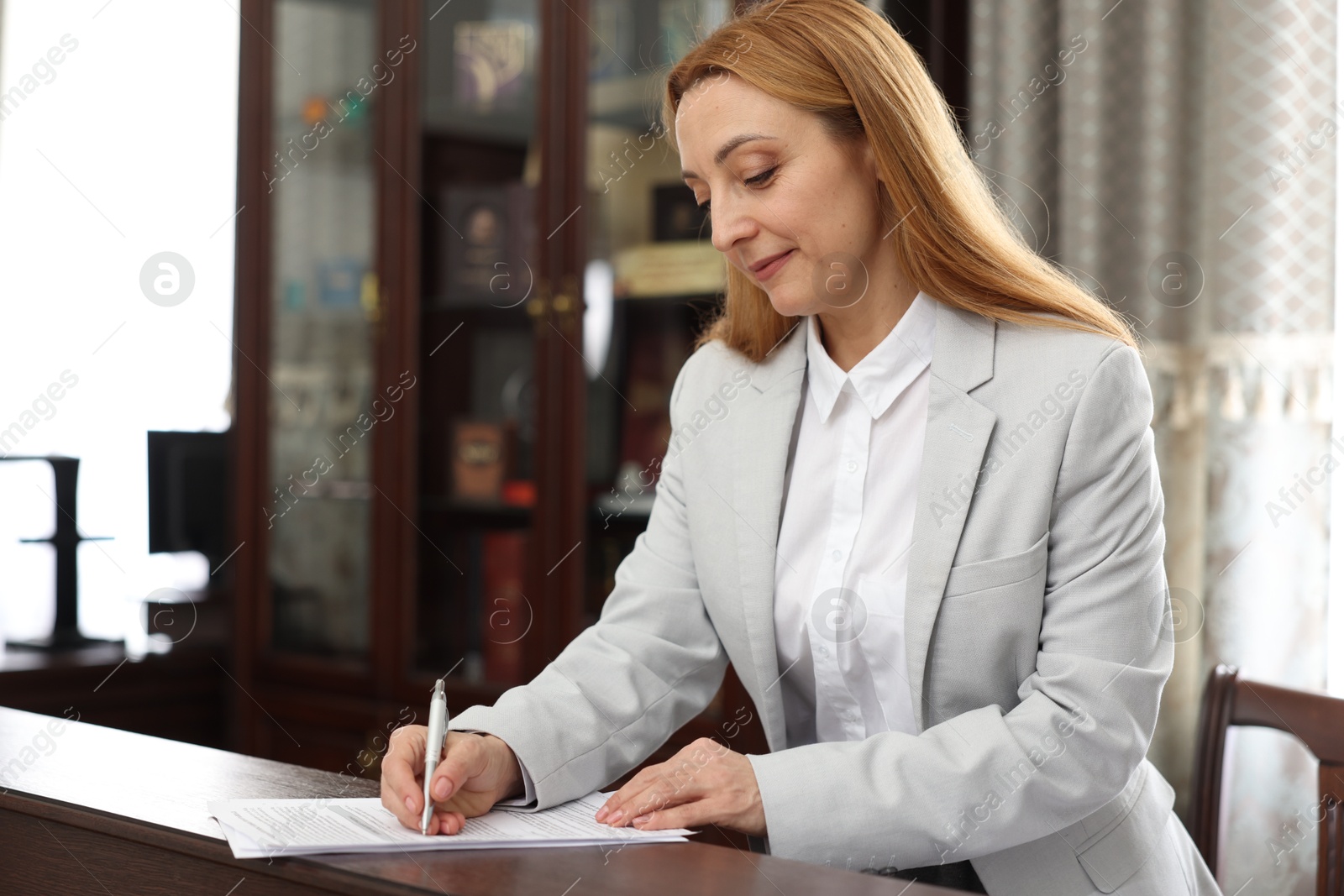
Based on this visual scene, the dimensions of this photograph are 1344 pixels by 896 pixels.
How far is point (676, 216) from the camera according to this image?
2.50 meters

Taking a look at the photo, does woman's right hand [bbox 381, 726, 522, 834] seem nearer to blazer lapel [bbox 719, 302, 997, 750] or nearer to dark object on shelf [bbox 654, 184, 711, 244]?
blazer lapel [bbox 719, 302, 997, 750]

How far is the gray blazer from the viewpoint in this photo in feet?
3.83

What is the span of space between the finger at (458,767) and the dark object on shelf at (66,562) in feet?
7.56

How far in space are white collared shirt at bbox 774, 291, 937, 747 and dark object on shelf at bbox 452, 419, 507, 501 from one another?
1.38 m

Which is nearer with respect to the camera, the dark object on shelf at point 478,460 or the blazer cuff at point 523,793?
the blazer cuff at point 523,793

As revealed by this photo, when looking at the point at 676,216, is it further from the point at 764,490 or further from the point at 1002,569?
the point at 1002,569

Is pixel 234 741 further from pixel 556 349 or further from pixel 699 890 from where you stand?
pixel 699 890

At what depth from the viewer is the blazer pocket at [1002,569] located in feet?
4.11

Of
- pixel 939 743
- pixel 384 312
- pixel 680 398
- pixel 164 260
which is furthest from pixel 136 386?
pixel 939 743

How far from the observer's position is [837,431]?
1454 mm

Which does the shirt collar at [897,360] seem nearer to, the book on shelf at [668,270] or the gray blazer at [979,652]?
the gray blazer at [979,652]

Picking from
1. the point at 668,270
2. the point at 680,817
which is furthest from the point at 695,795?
the point at 668,270

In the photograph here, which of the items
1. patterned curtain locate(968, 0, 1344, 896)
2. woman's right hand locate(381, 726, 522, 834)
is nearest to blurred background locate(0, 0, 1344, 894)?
patterned curtain locate(968, 0, 1344, 896)

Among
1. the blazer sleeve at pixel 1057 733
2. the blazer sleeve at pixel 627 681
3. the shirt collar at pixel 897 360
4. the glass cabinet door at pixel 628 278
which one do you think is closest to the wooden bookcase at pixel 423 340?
the glass cabinet door at pixel 628 278
